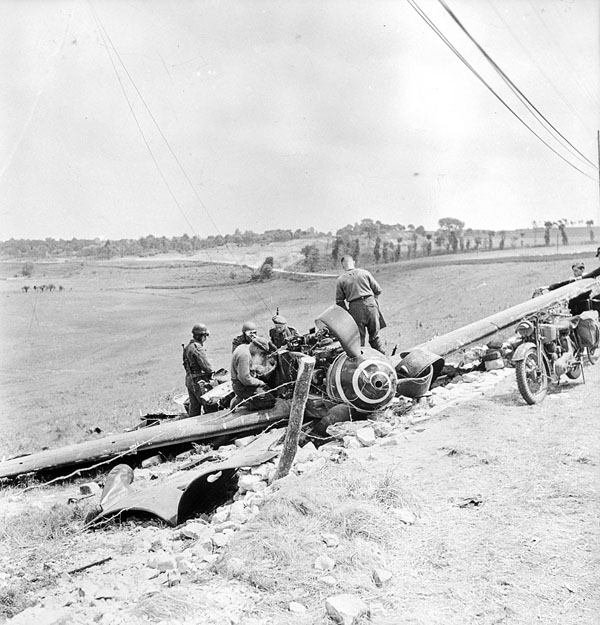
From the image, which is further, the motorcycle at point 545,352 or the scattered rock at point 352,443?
the motorcycle at point 545,352

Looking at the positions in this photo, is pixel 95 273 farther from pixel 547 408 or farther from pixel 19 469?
pixel 547 408

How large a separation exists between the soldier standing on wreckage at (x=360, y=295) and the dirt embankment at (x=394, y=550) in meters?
3.52

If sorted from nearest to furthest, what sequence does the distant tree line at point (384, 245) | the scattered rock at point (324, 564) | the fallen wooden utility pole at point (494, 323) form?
1. the scattered rock at point (324, 564)
2. the fallen wooden utility pole at point (494, 323)
3. the distant tree line at point (384, 245)

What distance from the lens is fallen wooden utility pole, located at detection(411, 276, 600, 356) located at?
419 inches

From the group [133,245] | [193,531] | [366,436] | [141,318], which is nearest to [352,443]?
[366,436]

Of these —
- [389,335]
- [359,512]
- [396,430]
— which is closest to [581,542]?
[359,512]

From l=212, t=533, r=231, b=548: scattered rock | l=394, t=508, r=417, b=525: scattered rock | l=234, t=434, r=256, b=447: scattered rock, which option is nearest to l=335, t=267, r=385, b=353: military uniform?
l=234, t=434, r=256, b=447: scattered rock

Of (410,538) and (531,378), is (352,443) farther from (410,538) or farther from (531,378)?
(531,378)

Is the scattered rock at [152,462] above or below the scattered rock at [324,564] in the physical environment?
below

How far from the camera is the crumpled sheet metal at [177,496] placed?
6086mm

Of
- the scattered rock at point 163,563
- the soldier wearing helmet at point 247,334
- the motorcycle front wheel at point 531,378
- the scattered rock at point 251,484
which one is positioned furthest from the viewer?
the soldier wearing helmet at point 247,334

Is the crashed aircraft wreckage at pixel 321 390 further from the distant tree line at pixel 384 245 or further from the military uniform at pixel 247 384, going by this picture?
the distant tree line at pixel 384 245

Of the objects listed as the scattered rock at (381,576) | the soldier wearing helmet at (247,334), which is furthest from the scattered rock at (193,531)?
the soldier wearing helmet at (247,334)

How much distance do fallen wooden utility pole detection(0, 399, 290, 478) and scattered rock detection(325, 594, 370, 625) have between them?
512 cm
